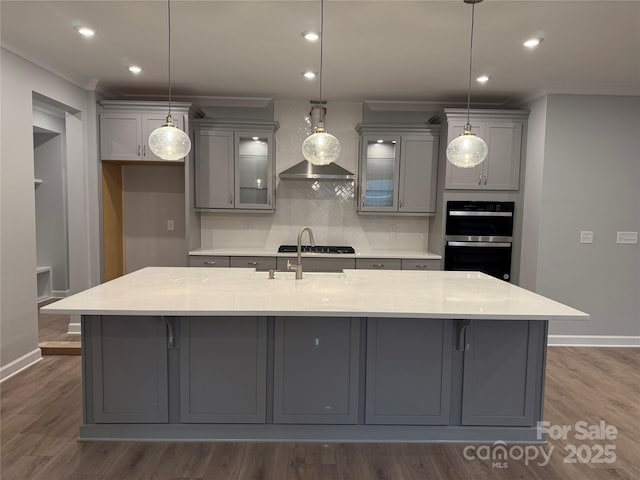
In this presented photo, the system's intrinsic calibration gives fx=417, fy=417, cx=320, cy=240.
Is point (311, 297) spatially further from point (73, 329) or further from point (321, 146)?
point (73, 329)

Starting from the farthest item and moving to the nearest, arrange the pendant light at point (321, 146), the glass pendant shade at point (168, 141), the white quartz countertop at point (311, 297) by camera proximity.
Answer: the pendant light at point (321, 146) < the glass pendant shade at point (168, 141) < the white quartz countertop at point (311, 297)

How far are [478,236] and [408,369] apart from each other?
97.8 inches

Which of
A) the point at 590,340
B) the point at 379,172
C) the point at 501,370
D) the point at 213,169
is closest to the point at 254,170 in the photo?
the point at 213,169

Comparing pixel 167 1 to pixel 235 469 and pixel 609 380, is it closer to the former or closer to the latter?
pixel 235 469

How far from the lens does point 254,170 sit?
184 inches

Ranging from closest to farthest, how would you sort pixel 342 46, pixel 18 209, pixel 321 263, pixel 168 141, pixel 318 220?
pixel 168 141 → pixel 342 46 → pixel 18 209 → pixel 321 263 → pixel 318 220

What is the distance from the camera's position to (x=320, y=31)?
2979mm

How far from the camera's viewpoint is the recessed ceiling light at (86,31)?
118 inches

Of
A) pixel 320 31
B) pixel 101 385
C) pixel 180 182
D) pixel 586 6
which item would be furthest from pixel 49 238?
pixel 586 6

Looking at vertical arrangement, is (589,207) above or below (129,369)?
above

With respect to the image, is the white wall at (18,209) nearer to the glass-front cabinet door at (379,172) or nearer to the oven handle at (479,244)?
the glass-front cabinet door at (379,172)

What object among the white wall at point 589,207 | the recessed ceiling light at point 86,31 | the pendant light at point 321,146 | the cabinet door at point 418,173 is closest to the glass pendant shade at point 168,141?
the pendant light at point 321,146

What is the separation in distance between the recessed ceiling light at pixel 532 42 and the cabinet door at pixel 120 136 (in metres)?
3.64

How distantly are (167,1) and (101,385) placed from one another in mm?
2351
